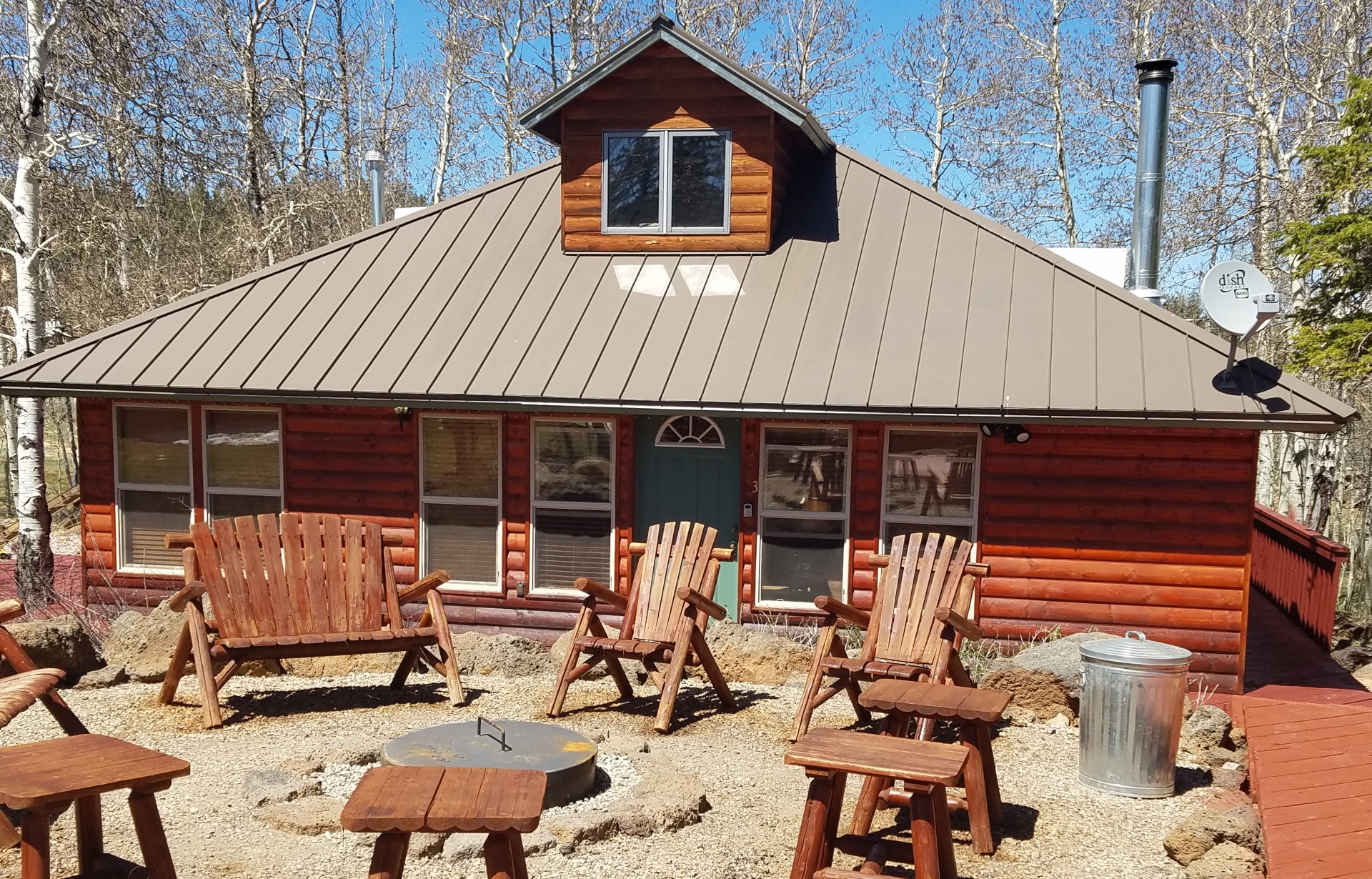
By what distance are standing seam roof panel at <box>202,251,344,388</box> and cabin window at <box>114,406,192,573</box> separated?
0.87m

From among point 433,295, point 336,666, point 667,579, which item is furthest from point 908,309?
point 336,666

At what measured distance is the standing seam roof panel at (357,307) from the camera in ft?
30.7

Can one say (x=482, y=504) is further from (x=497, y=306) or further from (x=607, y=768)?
(x=607, y=768)

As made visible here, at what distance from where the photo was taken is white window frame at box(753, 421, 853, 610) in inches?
357

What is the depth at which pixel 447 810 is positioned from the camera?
138 inches

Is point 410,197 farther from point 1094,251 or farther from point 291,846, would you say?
point 291,846

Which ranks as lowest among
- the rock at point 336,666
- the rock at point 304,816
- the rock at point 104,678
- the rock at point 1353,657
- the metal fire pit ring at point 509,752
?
the rock at point 1353,657

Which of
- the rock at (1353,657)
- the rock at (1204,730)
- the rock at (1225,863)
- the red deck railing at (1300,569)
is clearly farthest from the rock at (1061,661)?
the rock at (1353,657)

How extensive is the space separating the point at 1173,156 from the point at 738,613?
1417 centimetres

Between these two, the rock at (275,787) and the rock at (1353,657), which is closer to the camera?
the rock at (275,787)

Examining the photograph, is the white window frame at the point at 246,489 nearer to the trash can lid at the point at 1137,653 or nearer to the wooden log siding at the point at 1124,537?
the wooden log siding at the point at 1124,537

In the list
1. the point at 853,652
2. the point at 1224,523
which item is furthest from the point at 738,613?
the point at 1224,523

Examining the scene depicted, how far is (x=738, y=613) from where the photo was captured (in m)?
9.29

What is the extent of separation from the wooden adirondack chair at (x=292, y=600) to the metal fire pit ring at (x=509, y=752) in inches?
56.3
